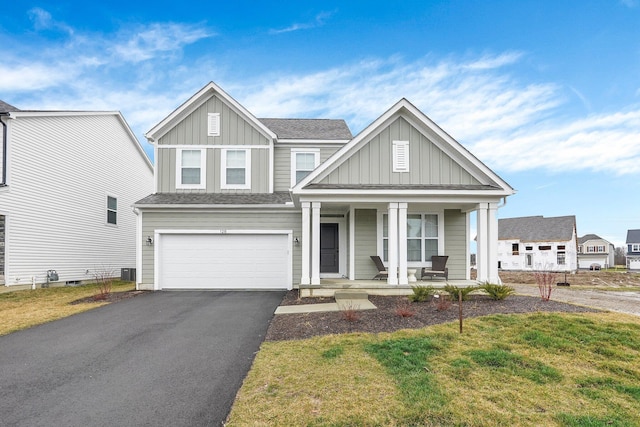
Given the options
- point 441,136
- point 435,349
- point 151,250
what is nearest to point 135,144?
point 151,250

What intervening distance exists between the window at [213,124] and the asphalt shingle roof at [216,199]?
2.53m

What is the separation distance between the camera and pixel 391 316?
7.40 m

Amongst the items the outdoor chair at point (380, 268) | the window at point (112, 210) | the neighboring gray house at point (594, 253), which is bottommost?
the neighboring gray house at point (594, 253)

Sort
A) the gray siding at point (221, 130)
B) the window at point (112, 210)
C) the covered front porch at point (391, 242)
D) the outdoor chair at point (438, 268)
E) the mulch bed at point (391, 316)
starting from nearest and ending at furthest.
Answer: the mulch bed at point (391, 316) → the covered front porch at point (391, 242) → the outdoor chair at point (438, 268) → the gray siding at point (221, 130) → the window at point (112, 210)

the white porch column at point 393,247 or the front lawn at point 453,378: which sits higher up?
the white porch column at point 393,247

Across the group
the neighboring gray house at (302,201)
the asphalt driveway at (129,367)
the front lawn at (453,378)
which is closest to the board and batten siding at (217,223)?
the neighboring gray house at (302,201)

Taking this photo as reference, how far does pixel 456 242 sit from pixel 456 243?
0.04m

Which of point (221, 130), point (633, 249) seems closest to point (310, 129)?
point (221, 130)

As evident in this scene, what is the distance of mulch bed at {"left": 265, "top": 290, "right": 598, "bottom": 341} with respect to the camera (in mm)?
6453

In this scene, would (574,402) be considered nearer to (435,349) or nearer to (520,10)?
(435,349)

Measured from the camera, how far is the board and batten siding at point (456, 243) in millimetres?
12664

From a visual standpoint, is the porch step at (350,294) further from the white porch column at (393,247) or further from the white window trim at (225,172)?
the white window trim at (225,172)

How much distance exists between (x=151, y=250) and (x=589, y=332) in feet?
41.9

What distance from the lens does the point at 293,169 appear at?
1478 cm
